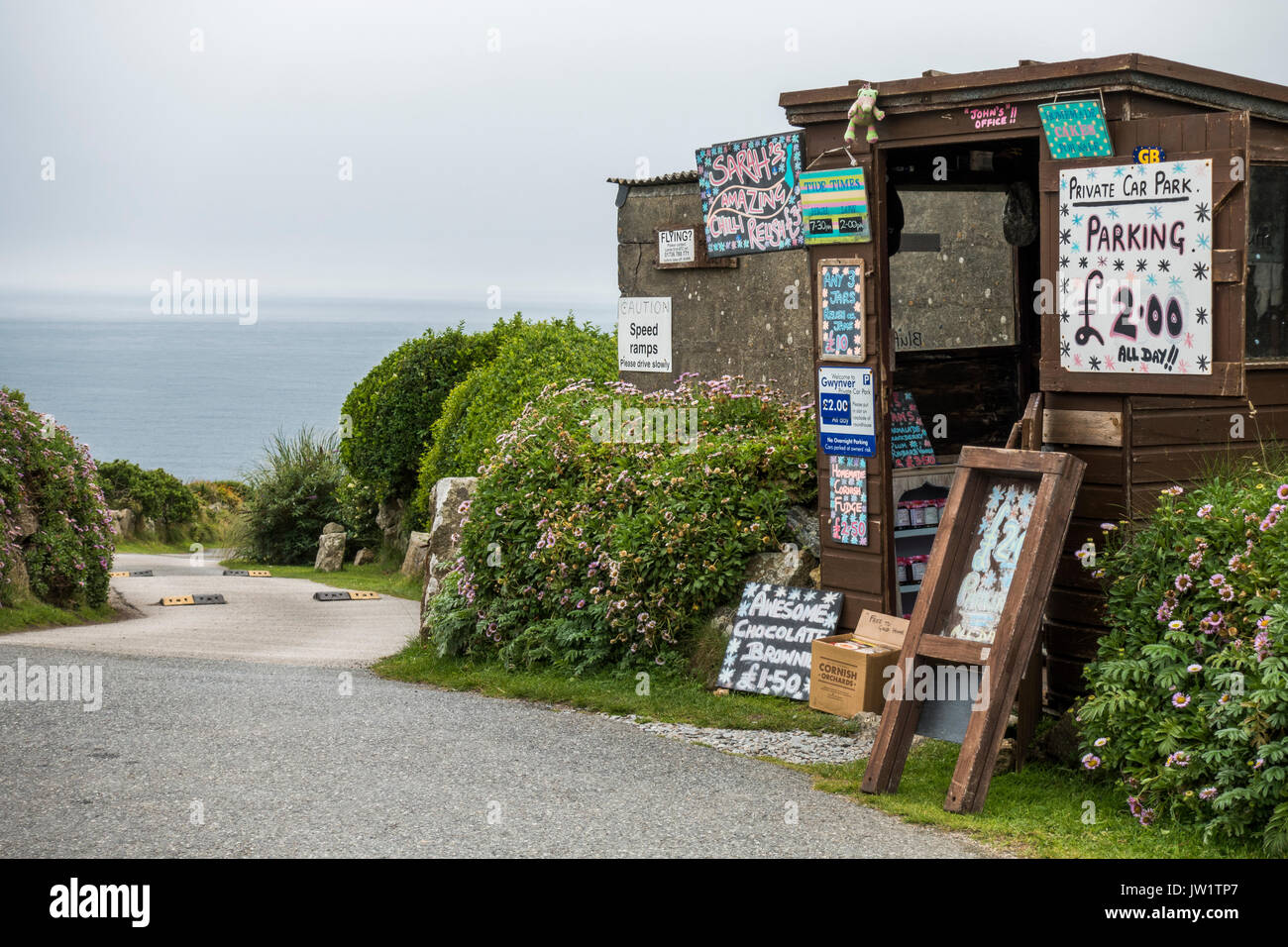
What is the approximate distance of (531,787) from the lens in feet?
23.8

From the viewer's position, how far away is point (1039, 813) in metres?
6.75

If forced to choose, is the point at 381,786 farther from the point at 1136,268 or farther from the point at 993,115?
the point at 993,115

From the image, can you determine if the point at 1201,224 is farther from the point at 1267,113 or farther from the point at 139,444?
the point at 139,444

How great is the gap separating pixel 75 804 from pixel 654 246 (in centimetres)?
934

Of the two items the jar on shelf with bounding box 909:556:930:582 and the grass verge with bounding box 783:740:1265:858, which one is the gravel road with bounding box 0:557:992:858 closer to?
the grass verge with bounding box 783:740:1265:858

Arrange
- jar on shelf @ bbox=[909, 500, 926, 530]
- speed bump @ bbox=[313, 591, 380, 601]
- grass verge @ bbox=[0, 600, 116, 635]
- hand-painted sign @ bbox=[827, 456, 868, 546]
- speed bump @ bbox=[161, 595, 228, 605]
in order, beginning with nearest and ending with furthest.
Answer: hand-painted sign @ bbox=[827, 456, 868, 546] → jar on shelf @ bbox=[909, 500, 926, 530] → grass verge @ bbox=[0, 600, 116, 635] → speed bump @ bbox=[161, 595, 228, 605] → speed bump @ bbox=[313, 591, 380, 601]

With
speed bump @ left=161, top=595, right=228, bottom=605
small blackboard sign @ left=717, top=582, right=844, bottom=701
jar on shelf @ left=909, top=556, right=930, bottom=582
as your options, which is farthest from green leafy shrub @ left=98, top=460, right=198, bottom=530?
jar on shelf @ left=909, top=556, right=930, bottom=582

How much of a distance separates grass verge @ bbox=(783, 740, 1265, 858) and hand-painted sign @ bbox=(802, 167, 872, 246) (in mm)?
3479

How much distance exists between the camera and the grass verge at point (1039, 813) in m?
6.17

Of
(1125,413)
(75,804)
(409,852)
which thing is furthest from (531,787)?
(1125,413)

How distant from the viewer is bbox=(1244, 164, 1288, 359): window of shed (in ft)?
24.7

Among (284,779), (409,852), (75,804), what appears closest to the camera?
(409,852)

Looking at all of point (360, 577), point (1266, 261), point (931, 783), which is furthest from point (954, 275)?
point (360, 577)

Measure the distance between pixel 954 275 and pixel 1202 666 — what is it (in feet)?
23.7
